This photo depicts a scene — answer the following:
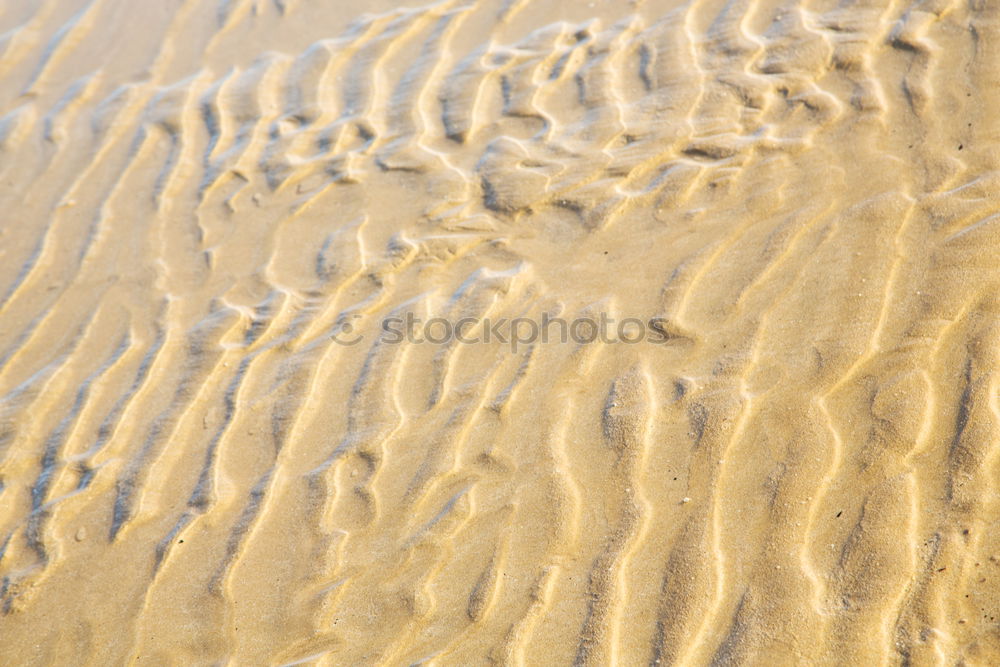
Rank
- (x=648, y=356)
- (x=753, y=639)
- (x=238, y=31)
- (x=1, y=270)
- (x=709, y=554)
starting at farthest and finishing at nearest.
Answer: (x=238, y=31) < (x=1, y=270) < (x=648, y=356) < (x=709, y=554) < (x=753, y=639)

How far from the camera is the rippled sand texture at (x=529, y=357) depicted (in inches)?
76.5

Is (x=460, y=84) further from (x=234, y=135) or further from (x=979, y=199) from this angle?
(x=979, y=199)

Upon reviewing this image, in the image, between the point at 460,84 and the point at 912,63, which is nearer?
the point at 912,63

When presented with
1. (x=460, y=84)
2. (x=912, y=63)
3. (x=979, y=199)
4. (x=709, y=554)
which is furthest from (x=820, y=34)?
(x=709, y=554)

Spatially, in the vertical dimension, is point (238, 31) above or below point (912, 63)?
above

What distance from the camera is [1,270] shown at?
11.4 ft

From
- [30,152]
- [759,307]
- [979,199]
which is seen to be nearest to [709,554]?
[759,307]

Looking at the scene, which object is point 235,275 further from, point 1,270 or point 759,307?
point 759,307

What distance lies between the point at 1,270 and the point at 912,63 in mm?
3699

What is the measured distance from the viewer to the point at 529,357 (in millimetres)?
2607

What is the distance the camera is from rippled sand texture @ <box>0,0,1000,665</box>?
1.94m

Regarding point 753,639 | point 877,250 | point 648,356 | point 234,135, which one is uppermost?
point 234,135

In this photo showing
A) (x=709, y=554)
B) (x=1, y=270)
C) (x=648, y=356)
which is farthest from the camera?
(x=1, y=270)

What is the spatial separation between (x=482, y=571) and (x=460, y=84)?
2570mm
